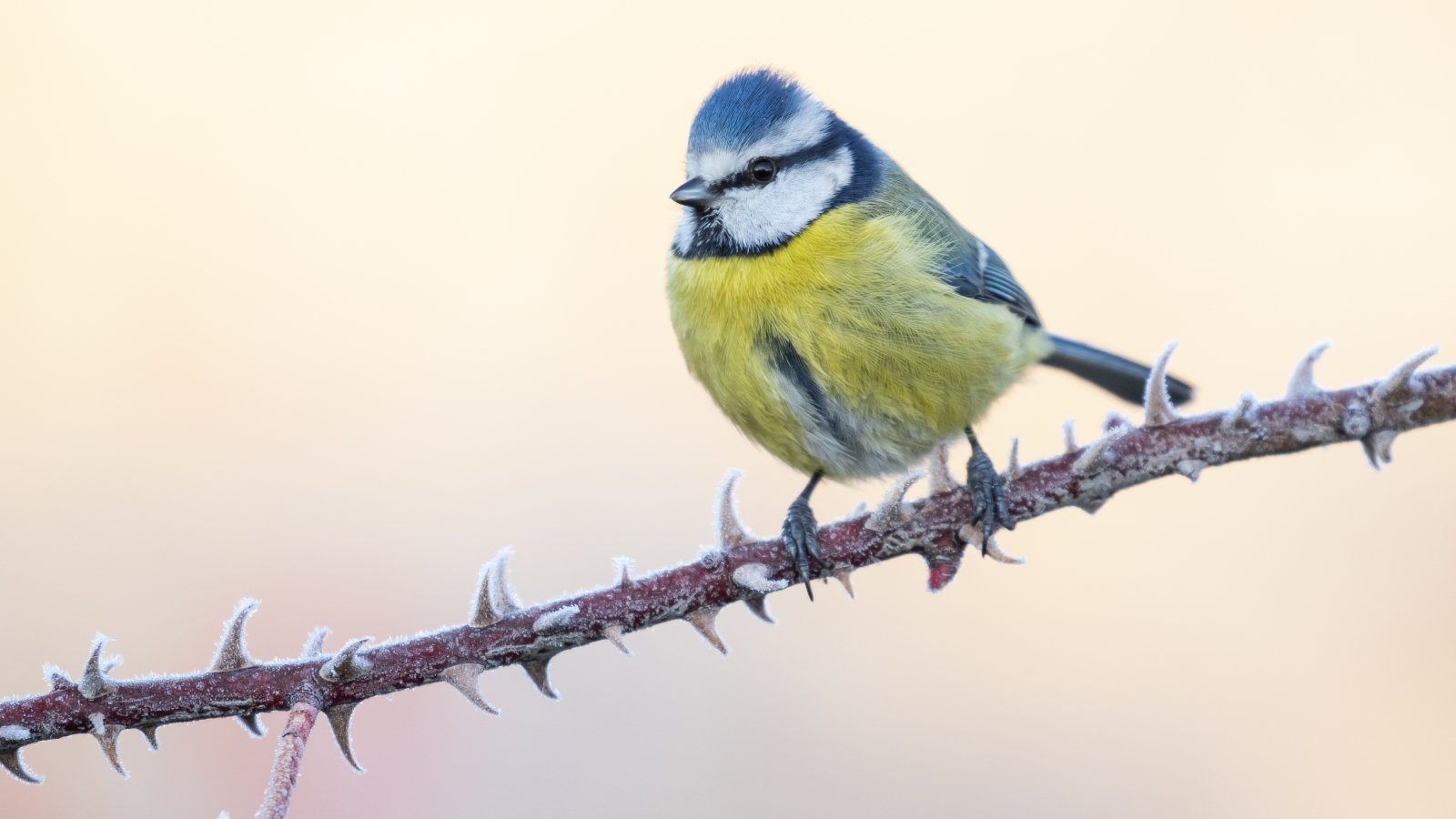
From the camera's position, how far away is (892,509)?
1.57 meters

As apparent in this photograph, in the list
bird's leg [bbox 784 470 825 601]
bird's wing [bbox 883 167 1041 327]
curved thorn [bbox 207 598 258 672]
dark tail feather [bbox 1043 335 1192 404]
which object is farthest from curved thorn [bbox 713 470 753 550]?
dark tail feather [bbox 1043 335 1192 404]

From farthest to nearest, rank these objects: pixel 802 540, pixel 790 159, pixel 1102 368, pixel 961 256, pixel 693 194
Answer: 1. pixel 1102 368
2. pixel 961 256
3. pixel 790 159
4. pixel 693 194
5. pixel 802 540

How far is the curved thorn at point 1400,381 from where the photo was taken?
1.25 meters

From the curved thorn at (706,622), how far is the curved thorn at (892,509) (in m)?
0.24

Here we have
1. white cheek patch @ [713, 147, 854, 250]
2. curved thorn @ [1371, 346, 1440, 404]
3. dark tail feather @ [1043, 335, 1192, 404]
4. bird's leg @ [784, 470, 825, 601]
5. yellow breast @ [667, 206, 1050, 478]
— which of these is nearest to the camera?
curved thorn @ [1371, 346, 1440, 404]

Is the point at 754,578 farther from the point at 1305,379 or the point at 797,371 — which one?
the point at 797,371

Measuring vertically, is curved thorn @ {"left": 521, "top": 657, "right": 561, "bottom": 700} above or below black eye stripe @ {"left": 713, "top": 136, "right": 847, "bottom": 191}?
below

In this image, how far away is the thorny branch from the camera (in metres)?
1.31

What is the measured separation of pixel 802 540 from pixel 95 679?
102 centimetres

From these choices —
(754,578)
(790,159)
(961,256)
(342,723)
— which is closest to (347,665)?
(342,723)

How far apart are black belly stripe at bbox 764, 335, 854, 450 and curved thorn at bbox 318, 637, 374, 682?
149cm

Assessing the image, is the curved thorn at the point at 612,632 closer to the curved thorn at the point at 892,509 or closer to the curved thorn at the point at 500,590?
the curved thorn at the point at 500,590

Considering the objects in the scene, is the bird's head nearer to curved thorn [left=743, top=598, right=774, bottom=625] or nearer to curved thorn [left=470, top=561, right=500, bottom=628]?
curved thorn [left=743, top=598, right=774, bottom=625]

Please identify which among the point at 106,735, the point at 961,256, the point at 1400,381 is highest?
the point at 961,256
